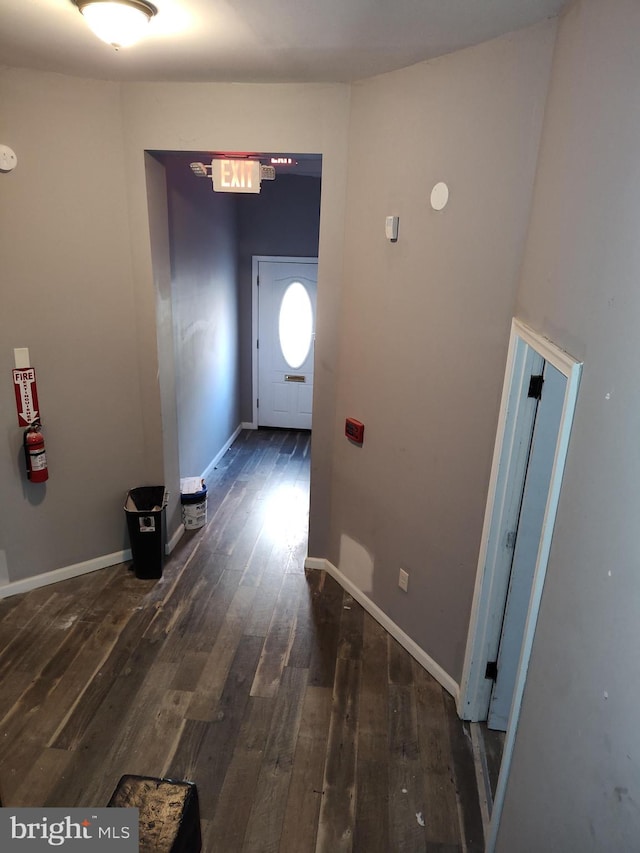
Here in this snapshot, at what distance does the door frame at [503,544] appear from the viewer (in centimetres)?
173

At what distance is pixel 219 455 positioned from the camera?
20.6 ft

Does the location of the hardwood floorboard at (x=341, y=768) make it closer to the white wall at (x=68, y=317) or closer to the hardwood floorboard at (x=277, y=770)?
the hardwood floorboard at (x=277, y=770)

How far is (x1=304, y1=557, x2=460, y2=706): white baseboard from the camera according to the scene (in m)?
→ 3.09

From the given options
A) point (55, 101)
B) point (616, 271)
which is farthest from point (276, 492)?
point (616, 271)

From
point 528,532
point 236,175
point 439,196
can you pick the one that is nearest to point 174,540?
point 236,175

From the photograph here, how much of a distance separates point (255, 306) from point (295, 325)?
20.7 inches

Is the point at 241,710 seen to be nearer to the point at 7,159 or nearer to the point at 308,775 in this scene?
the point at 308,775

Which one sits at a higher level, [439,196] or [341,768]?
[439,196]

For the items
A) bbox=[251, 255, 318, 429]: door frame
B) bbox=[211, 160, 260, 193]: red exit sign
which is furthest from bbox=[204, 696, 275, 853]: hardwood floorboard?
bbox=[251, 255, 318, 429]: door frame

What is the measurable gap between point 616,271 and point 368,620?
112 inches

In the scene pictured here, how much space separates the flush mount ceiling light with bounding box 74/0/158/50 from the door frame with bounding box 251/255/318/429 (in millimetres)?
4389

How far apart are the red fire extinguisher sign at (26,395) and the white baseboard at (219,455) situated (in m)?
2.20

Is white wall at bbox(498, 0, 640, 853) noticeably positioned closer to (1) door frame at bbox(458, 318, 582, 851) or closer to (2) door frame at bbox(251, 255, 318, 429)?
(1) door frame at bbox(458, 318, 582, 851)

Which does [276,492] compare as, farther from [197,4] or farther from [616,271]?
[616,271]
